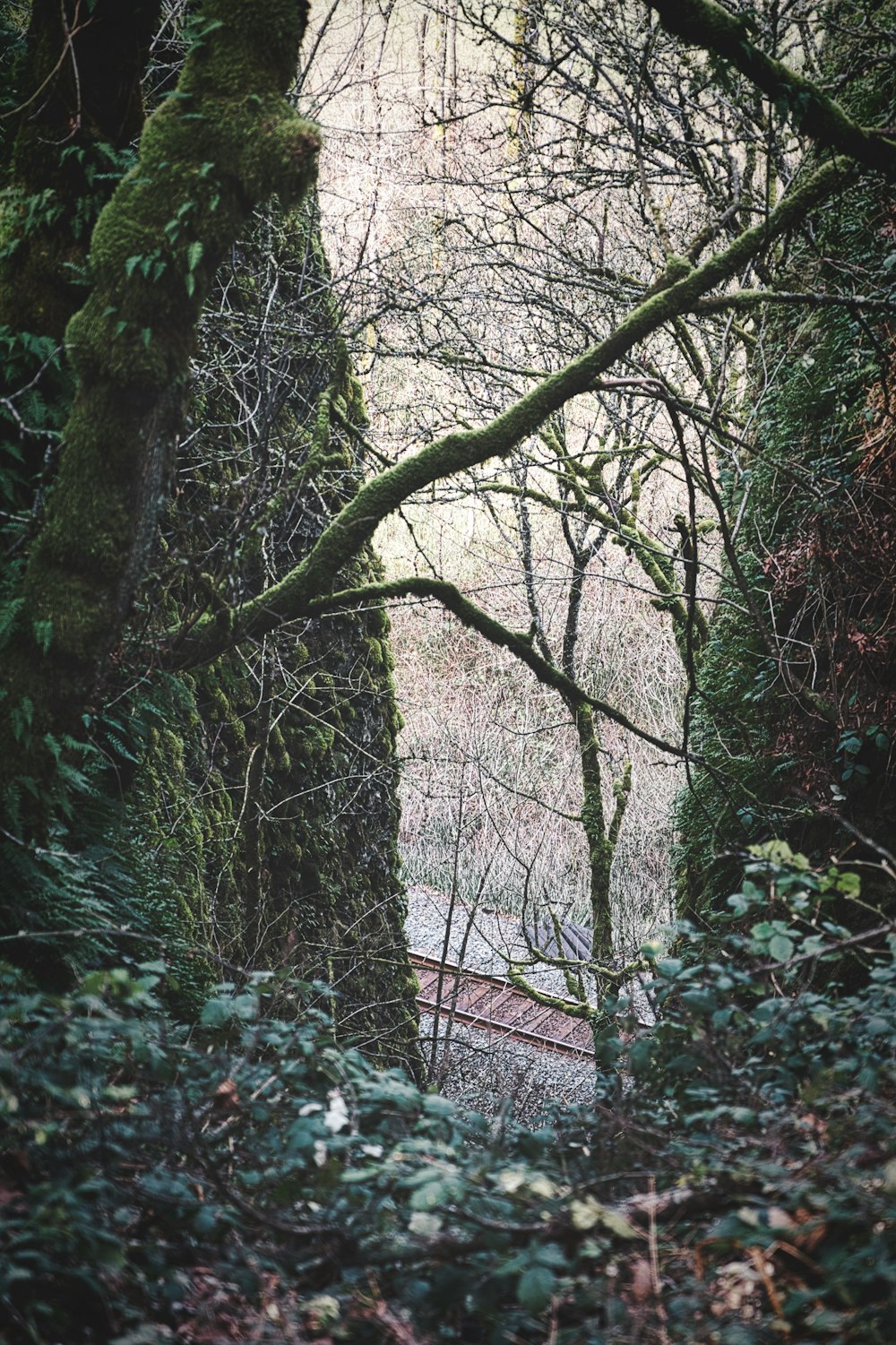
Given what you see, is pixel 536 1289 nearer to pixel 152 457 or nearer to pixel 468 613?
pixel 152 457

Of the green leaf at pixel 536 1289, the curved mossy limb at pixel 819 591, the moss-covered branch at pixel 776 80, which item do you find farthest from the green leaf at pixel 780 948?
the moss-covered branch at pixel 776 80

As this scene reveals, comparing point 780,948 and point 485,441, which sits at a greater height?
point 485,441

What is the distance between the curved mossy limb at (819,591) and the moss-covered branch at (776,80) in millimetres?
1191

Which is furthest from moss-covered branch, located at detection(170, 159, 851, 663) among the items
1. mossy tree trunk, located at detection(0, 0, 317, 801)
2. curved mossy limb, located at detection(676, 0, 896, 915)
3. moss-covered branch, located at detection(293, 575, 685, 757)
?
curved mossy limb, located at detection(676, 0, 896, 915)

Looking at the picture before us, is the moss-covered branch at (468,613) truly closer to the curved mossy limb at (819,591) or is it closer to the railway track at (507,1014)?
the curved mossy limb at (819,591)

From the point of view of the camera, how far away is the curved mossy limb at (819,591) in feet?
17.9

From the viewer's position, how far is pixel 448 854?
15.3m

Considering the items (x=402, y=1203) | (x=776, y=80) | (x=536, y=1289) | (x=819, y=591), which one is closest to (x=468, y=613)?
(x=819, y=591)

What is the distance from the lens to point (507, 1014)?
36.9ft

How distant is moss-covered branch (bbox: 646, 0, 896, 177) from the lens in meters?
3.54

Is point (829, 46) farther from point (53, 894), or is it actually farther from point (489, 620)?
point (53, 894)

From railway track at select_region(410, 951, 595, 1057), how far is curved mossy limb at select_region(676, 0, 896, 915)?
14.0 feet

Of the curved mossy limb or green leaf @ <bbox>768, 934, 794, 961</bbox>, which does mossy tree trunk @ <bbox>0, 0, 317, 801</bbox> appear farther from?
the curved mossy limb

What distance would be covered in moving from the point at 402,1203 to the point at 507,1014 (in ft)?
31.0
